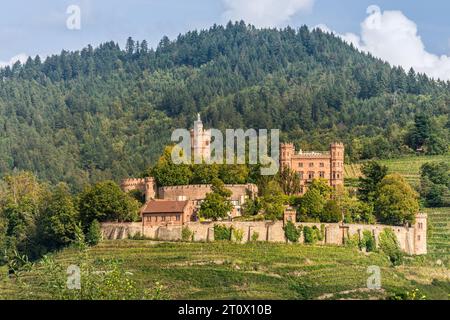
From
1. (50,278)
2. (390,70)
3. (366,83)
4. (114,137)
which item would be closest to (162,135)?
(114,137)

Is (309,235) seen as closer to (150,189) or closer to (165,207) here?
(165,207)

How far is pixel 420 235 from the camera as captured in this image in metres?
57.7

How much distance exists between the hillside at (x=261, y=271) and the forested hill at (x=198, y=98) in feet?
77.6

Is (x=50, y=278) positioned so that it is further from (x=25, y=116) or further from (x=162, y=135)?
(x=25, y=116)

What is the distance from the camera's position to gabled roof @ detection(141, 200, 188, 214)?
184ft

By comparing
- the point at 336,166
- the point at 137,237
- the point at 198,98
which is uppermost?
the point at 198,98

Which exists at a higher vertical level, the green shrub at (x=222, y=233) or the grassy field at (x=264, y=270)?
the green shrub at (x=222, y=233)

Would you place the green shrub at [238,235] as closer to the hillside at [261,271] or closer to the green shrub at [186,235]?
the hillside at [261,271]

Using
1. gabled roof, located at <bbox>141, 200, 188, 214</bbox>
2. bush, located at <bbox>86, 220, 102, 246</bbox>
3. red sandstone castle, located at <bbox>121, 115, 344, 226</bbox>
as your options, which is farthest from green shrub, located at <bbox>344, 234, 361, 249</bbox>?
bush, located at <bbox>86, 220, 102, 246</bbox>

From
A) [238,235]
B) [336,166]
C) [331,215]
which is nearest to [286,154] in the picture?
[336,166]

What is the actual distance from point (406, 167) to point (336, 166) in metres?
11.3

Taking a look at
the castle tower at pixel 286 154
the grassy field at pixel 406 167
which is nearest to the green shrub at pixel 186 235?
the castle tower at pixel 286 154

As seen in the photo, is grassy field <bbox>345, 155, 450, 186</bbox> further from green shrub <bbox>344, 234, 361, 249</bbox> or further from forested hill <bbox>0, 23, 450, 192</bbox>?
green shrub <bbox>344, 234, 361, 249</bbox>

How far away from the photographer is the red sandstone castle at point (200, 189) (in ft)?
184
